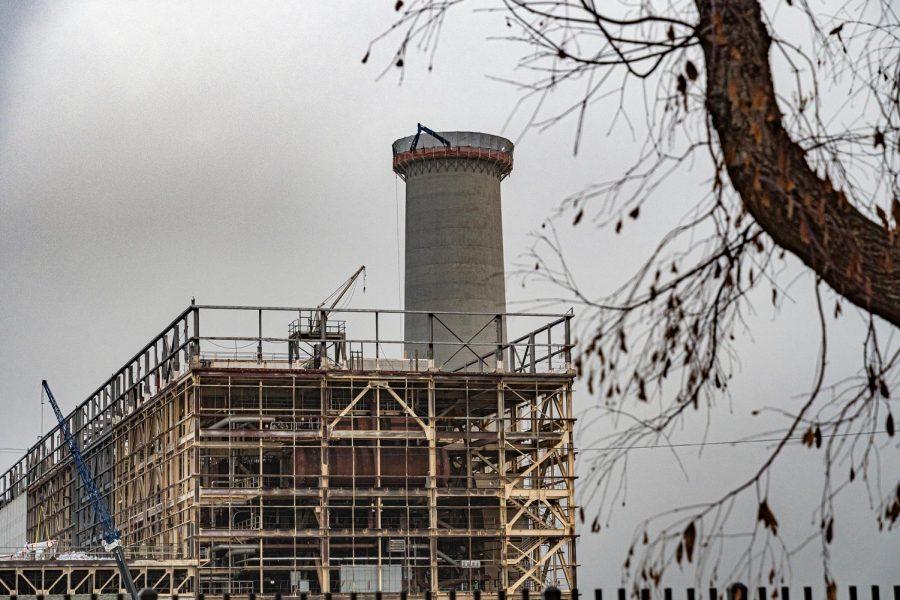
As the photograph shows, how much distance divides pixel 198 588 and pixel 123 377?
2228 cm

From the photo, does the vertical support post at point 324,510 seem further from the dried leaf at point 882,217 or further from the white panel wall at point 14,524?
the dried leaf at point 882,217

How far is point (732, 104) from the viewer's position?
835cm

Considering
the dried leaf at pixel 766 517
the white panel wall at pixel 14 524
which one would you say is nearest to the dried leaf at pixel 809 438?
the dried leaf at pixel 766 517

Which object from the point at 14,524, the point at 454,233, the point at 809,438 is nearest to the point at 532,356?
the point at 454,233

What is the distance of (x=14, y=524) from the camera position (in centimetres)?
11438

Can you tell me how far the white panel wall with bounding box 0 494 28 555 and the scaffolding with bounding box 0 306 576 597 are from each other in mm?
40156

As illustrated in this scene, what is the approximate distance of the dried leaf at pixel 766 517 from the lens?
7.54m

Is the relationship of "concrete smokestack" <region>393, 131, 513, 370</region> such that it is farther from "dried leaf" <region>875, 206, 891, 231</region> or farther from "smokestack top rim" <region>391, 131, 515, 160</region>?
"dried leaf" <region>875, 206, 891, 231</region>

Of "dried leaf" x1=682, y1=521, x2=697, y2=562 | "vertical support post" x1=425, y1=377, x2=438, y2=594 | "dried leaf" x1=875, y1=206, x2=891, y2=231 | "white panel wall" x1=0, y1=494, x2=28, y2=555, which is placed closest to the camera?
"dried leaf" x1=682, y1=521, x2=697, y2=562

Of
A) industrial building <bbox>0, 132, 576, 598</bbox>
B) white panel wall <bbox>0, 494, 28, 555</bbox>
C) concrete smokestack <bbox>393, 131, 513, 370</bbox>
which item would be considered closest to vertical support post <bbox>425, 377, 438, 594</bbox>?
industrial building <bbox>0, 132, 576, 598</bbox>

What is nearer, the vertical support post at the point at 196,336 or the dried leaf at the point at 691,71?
the dried leaf at the point at 691,71

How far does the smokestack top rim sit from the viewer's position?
322ft

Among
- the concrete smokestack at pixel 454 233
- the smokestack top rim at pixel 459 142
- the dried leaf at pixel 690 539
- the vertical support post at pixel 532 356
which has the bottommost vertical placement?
the dried leaf at pixel 690 539

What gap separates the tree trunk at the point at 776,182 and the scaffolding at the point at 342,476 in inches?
2202
